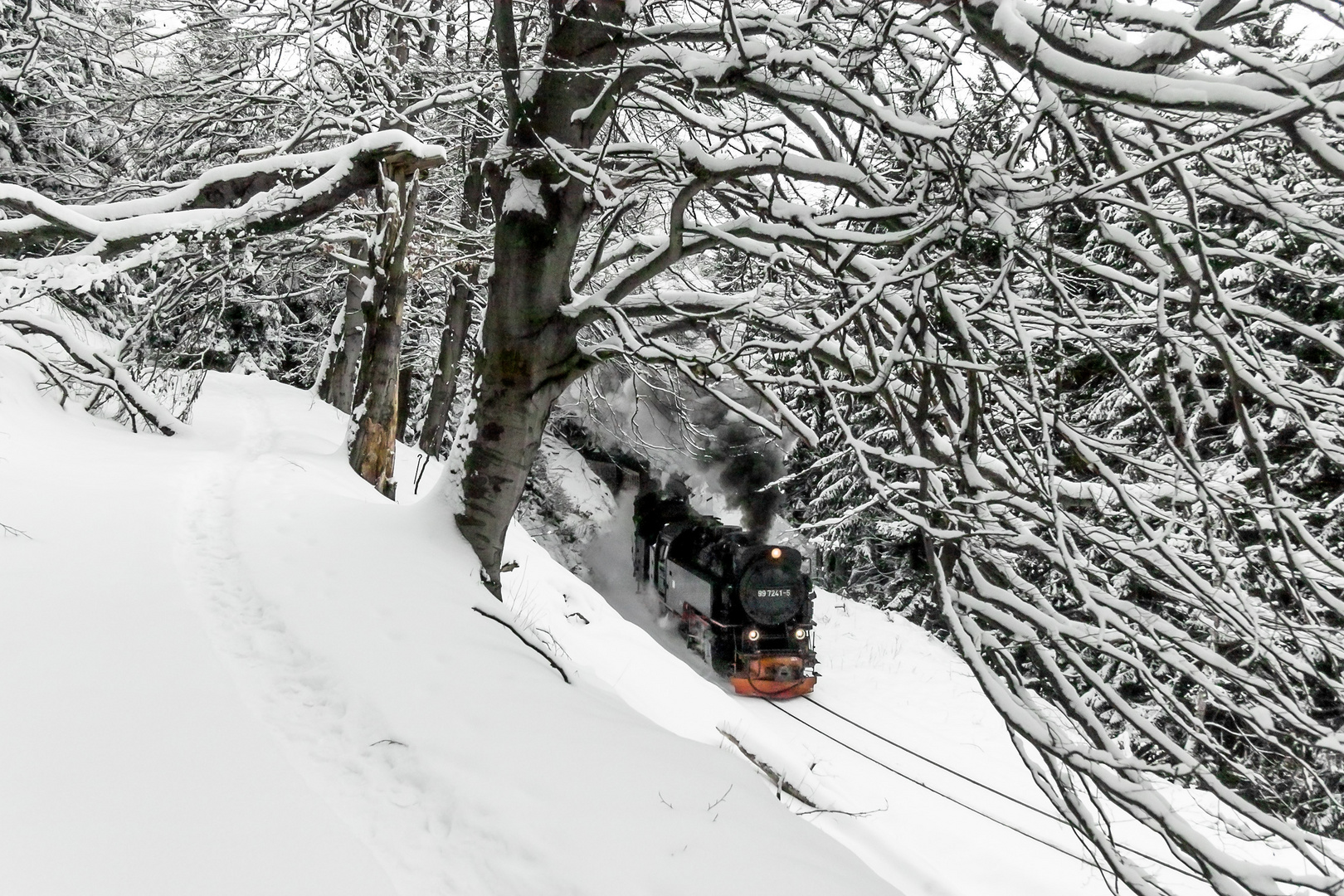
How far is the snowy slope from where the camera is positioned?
282 centimetres

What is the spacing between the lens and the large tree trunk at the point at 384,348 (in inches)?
359

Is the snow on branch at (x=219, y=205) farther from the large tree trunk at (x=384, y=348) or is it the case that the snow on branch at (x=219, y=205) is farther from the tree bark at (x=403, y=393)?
the tree bark at (x=403, y=393)

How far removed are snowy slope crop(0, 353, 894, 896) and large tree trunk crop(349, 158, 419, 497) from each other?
13.1 feet

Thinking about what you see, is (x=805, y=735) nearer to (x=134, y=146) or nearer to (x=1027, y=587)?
(x=1027, y=587)

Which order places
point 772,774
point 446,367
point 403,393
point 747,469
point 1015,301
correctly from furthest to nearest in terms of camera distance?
point 747,469, point 403,393, point 446,367, point 772,774, point 1015,301

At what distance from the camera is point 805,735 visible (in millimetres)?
11266

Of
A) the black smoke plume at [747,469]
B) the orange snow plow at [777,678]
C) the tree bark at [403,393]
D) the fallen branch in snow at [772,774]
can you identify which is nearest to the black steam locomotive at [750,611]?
the orange snow plow at [777,678]

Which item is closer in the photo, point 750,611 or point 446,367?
point 750,611

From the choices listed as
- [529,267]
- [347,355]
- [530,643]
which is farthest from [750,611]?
[347,355]

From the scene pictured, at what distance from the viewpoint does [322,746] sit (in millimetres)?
3621

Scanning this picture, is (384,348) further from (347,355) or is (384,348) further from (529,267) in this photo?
(347,355)

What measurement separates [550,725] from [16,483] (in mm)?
5182

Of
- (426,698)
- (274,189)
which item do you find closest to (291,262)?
(274,189)

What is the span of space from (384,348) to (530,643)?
5.89 metres
